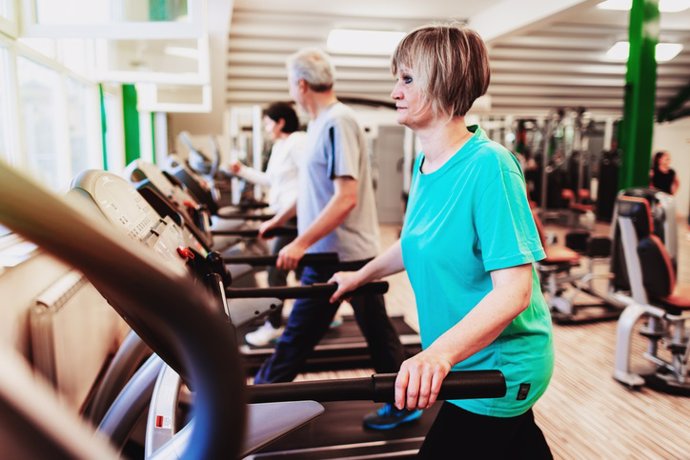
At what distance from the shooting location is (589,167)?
1062cm

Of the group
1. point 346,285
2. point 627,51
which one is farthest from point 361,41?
point 346,285

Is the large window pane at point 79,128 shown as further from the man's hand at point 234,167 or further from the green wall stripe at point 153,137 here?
the green wall stripe at point 153,137

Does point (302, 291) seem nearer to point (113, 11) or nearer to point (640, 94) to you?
point (113, 11)

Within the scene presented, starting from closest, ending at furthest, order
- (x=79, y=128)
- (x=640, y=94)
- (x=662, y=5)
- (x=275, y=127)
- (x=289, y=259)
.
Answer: (x=289, y=259) < (x=275, y=127) < (x=79, y=128) < (x=640, y=94) < (x=662, y=5)

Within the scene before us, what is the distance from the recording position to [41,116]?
3.37m

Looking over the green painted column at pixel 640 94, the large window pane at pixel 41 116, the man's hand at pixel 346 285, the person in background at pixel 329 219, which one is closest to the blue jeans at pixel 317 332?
the person in background at pixel 329 219

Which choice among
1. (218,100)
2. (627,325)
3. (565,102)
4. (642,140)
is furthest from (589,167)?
(627,325)

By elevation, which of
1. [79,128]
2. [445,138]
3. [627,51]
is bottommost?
[445,138]

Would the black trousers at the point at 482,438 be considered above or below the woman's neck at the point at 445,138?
below

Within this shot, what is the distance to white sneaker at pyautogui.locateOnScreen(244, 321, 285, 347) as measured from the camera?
3.75 m

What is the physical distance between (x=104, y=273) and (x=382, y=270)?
126cm

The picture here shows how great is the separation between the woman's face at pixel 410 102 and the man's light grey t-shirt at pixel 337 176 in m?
1.05

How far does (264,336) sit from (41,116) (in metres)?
2.01

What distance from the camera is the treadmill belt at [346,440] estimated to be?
2354 millimetres
